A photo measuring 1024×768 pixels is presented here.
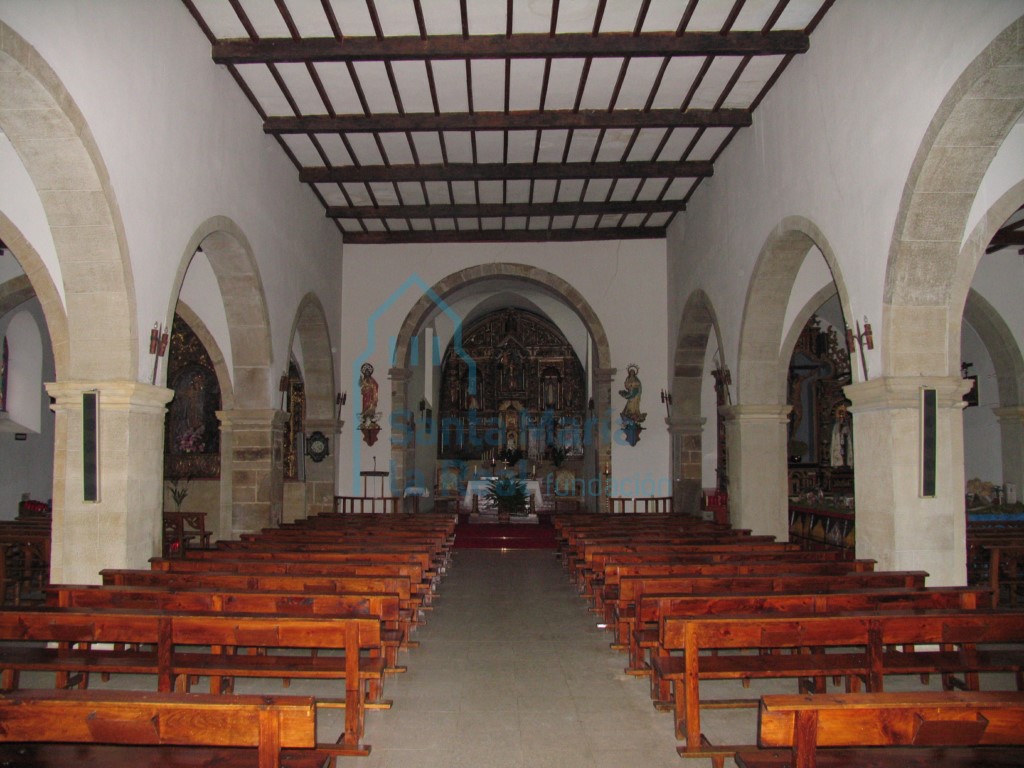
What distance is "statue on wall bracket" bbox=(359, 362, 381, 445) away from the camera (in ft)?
47.7

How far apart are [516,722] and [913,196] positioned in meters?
4.43

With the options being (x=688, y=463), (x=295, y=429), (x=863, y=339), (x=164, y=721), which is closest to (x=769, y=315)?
(x=863, y=339)

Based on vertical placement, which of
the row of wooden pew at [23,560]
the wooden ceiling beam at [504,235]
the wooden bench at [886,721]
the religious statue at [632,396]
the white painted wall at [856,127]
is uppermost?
the wooden ceiling beam at [504,235]

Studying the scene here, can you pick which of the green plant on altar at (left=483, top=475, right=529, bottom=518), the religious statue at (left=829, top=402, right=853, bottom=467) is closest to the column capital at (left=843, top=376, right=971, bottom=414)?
the green plant on altar at (left=483, top=475, right=529, bottom=518)

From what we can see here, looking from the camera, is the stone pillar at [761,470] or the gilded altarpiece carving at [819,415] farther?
the gilded altarpiece carving at [819,415]

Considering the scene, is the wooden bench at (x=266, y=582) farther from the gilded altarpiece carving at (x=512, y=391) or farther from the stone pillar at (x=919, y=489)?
the gilded altarpiece carving at (x=512, y=391)

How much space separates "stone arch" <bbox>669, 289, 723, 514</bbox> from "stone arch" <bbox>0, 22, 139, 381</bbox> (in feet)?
29.9

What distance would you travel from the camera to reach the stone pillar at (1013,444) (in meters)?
12.3

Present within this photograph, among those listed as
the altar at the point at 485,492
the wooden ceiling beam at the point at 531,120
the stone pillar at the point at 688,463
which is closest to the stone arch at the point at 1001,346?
the stone pillar at the point at 688,463

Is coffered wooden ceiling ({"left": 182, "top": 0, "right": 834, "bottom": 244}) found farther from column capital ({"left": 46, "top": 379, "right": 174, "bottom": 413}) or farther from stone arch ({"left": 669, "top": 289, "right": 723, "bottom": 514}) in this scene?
column capital ({"left": 46, "top": 379, "right": 174, "bottom": 413})

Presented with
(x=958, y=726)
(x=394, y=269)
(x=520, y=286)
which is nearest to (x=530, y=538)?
(x=394, y=269)

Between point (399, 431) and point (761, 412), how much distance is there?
6659 millimetres

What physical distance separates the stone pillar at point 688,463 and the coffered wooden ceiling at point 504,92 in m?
3.52

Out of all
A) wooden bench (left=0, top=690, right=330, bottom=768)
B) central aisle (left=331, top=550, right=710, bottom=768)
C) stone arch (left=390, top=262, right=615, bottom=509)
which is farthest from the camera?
→ stone arch (left=390, top=262, right=615, bottom=509)
